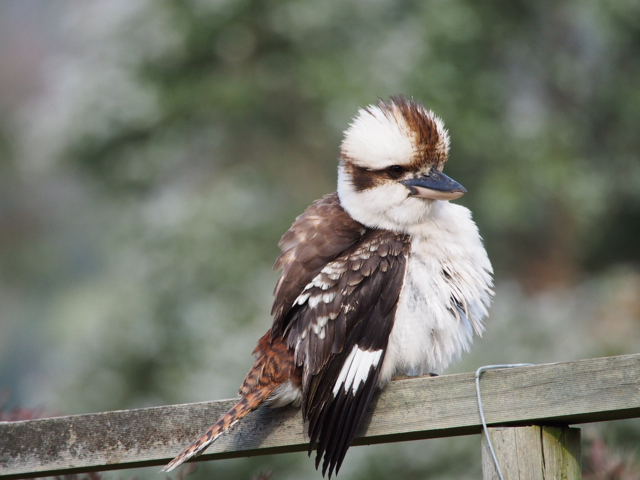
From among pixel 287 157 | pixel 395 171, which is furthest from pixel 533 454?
pixel 287 157

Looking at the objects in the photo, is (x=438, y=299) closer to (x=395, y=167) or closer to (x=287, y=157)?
(x=395, y=167)

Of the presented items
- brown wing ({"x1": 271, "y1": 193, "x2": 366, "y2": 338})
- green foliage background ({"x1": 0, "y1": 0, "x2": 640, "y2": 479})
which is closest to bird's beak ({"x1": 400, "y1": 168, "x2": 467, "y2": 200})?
brown wing ({"x1": 271, "y1": 193, "x2": 366, "y2": 338})

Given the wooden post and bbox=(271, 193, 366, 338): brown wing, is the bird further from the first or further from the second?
the wooden post

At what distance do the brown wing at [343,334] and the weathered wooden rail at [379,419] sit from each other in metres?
0.08

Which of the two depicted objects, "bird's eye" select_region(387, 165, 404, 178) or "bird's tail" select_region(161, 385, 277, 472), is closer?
"bird's tail" select_region(161, 385, 277, 472)

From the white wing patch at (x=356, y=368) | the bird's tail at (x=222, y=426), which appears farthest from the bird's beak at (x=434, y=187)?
the bird's tail at (x=222, y=426)

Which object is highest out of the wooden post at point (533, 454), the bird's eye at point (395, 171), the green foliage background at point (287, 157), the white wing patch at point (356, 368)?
the green foliage background at point (287, 157)

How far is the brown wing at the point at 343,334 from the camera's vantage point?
2152 mm

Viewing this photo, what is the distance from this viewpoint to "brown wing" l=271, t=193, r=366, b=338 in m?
2.45

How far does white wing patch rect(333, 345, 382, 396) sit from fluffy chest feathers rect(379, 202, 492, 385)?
0.21ft

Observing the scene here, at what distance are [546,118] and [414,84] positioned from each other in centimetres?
196

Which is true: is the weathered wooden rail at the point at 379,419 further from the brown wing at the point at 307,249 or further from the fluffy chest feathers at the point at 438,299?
the brown wing at the point at 307,249

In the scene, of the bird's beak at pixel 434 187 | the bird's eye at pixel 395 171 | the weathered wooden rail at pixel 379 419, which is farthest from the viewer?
the bird's eye at pixel 395 171

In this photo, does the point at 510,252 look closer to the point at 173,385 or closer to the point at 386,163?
the point at 173,385
